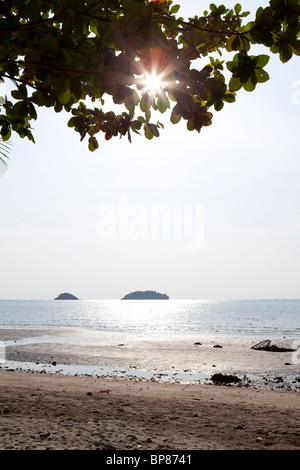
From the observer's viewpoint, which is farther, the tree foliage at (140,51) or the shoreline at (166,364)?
the shoreline at (166,364)

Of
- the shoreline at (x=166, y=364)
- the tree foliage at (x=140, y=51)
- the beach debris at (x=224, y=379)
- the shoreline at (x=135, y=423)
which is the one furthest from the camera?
the shoreline at (x=166, y=364)

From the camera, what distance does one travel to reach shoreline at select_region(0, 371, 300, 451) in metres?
5.88

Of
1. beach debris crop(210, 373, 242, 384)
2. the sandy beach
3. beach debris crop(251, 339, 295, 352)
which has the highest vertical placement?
the sandy beach

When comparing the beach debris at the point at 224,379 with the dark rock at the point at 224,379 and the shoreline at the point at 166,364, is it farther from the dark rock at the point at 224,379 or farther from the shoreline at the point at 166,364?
the shoreline at the point at 166,364

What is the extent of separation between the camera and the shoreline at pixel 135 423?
5.88 meters

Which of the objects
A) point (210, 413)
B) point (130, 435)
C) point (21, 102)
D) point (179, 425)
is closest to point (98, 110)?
point (21, 102)

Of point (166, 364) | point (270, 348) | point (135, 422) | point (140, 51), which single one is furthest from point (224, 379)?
point (140, 51)

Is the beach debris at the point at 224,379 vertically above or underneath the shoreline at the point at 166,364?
above

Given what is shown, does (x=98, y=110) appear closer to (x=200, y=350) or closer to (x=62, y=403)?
(x=62, y=403)

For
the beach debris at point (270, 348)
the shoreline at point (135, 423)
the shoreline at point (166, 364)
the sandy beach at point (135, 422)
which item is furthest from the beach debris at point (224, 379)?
the beach debris at point (270, 348)

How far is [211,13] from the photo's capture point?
3.32 meters

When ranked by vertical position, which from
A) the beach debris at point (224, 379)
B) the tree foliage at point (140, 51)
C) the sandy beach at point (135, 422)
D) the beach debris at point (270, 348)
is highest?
the tree foliage at point (140, 51)

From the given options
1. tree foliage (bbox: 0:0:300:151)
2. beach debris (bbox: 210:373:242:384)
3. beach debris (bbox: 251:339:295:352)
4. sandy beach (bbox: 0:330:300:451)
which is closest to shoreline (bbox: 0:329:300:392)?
beach debris (bbox: 210:373:242:384)

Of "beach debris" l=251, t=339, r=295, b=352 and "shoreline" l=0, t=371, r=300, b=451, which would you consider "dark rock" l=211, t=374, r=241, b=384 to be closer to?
"shoreline" l=0, t=371, r=300, b=451
